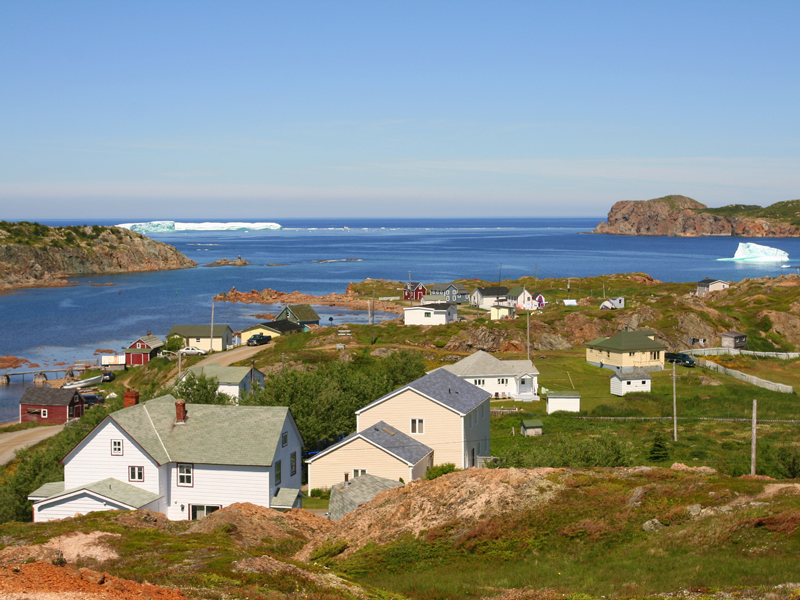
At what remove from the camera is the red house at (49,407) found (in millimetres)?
58625

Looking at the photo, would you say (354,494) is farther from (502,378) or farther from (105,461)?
(502,378)

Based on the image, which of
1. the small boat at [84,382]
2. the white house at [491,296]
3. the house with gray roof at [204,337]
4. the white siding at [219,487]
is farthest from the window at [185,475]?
the white house at [491,296]

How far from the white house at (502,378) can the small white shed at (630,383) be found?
6867 millimetres

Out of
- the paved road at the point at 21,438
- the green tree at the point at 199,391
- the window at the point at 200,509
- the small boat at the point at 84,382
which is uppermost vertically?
the green tree at the point at 199,391

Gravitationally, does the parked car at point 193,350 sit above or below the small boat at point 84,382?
above

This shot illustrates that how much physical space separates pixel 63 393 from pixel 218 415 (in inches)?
1327

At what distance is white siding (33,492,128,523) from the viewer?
28312mm

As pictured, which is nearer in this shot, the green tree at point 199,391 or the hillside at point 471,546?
the hillside at point 471,546

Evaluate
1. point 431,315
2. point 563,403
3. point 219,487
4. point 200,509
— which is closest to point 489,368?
point 563,403

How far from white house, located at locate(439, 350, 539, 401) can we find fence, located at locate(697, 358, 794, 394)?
20416 mm

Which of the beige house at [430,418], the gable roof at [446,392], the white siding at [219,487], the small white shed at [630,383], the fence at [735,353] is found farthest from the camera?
the fence at [735,353]

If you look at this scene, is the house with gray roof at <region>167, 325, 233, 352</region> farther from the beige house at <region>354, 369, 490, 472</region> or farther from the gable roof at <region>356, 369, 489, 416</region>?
the beige house at <region>354, 369, 490, 472</region>

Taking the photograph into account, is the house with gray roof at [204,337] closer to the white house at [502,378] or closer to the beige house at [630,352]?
the white house at [502,378]

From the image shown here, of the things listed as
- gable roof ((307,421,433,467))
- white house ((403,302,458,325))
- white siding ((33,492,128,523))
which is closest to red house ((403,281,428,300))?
white house ((403,302,458,325))
